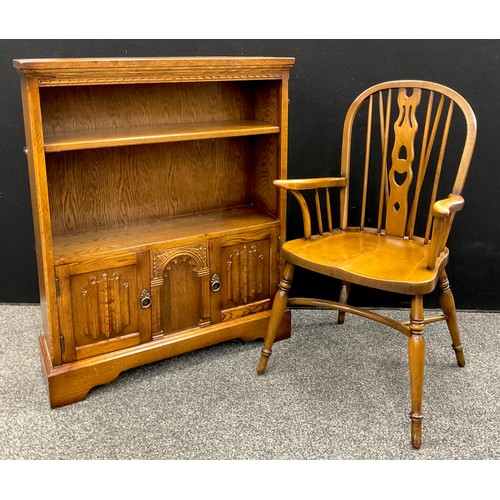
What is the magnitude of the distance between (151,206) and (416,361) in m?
1.29

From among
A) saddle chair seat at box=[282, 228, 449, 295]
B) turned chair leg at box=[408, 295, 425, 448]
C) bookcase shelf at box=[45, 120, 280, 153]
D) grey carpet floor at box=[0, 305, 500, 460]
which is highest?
bookcase shelf at box=[45, 120, 280, 153]

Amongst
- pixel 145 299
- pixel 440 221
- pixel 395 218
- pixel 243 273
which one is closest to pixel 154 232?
pixel 145 299

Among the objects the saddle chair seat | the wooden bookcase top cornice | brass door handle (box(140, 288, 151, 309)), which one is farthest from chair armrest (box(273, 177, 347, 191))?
brass door handle (box(140, 288, 151, 309))

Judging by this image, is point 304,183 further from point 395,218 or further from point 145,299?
point 145,299

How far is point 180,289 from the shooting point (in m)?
2.57

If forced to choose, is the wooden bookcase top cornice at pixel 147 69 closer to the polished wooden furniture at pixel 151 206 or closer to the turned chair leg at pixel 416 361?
the polished wooden furniture at pixel 151 206

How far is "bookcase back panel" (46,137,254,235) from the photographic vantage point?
2520 mm

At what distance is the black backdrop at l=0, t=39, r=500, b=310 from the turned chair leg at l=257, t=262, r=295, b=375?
691mm

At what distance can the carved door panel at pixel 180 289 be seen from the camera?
249 centimetres

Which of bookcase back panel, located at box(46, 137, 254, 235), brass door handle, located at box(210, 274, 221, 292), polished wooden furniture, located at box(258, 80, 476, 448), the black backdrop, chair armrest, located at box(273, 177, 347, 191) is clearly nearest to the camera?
polished wooden furniture, located at box(258, 80, 476, 448)

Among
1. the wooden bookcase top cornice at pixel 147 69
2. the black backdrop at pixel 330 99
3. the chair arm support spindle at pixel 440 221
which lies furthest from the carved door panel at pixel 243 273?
the chair arm support spindle at pixel 440 221

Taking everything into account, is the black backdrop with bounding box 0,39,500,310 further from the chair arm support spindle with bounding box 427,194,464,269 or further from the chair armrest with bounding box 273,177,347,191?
the chair arm support spindle with bounding box 427,194,464,269

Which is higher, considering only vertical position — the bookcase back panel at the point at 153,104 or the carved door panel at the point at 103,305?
the bookcase back panel at the point at 153,104

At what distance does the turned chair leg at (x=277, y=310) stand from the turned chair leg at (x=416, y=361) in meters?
0.53
